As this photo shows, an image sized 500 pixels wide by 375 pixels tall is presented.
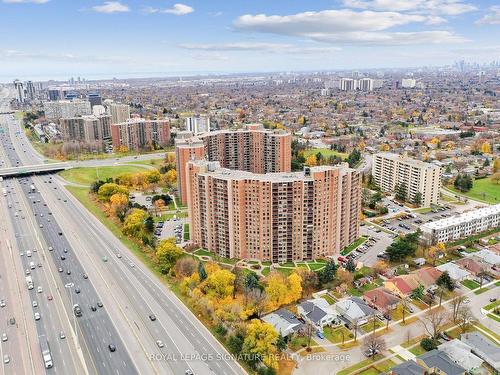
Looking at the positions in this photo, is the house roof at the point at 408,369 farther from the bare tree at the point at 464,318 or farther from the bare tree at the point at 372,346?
the bare tree at the point at 464,318

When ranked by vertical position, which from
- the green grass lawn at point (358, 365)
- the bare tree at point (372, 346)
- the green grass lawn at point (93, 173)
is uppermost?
the green grass lawn at point (93, 173)

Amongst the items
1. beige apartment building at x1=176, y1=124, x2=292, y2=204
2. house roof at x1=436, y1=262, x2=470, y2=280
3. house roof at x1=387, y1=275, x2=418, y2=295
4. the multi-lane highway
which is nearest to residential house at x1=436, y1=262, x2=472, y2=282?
house roof at x1=436, y1=262, x2=470, y2=280

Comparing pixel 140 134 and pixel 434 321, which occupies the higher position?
pixel 140 134

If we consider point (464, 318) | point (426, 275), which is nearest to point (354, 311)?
point (464, 318)

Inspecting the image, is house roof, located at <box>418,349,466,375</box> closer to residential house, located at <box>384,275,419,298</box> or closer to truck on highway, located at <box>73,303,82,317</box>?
residential house, located at <box>384,275,419,298</box>

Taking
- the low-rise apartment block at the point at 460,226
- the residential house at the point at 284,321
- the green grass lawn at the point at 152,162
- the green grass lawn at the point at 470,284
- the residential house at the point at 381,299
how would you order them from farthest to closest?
the green grass lawn at the point at 152,162
the low-rise apartment block at the point at 460,226
the green grass lawn at the point at 470,284
the residential house at the point at 381,299
the residential house at the point at 284,321

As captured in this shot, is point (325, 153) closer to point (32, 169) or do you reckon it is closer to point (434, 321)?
point (32, 169)

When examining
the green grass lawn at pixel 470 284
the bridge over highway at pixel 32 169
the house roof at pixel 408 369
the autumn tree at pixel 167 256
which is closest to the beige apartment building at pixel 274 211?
the autumn tree at pixel 167 256

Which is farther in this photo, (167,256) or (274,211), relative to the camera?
(274,211)
